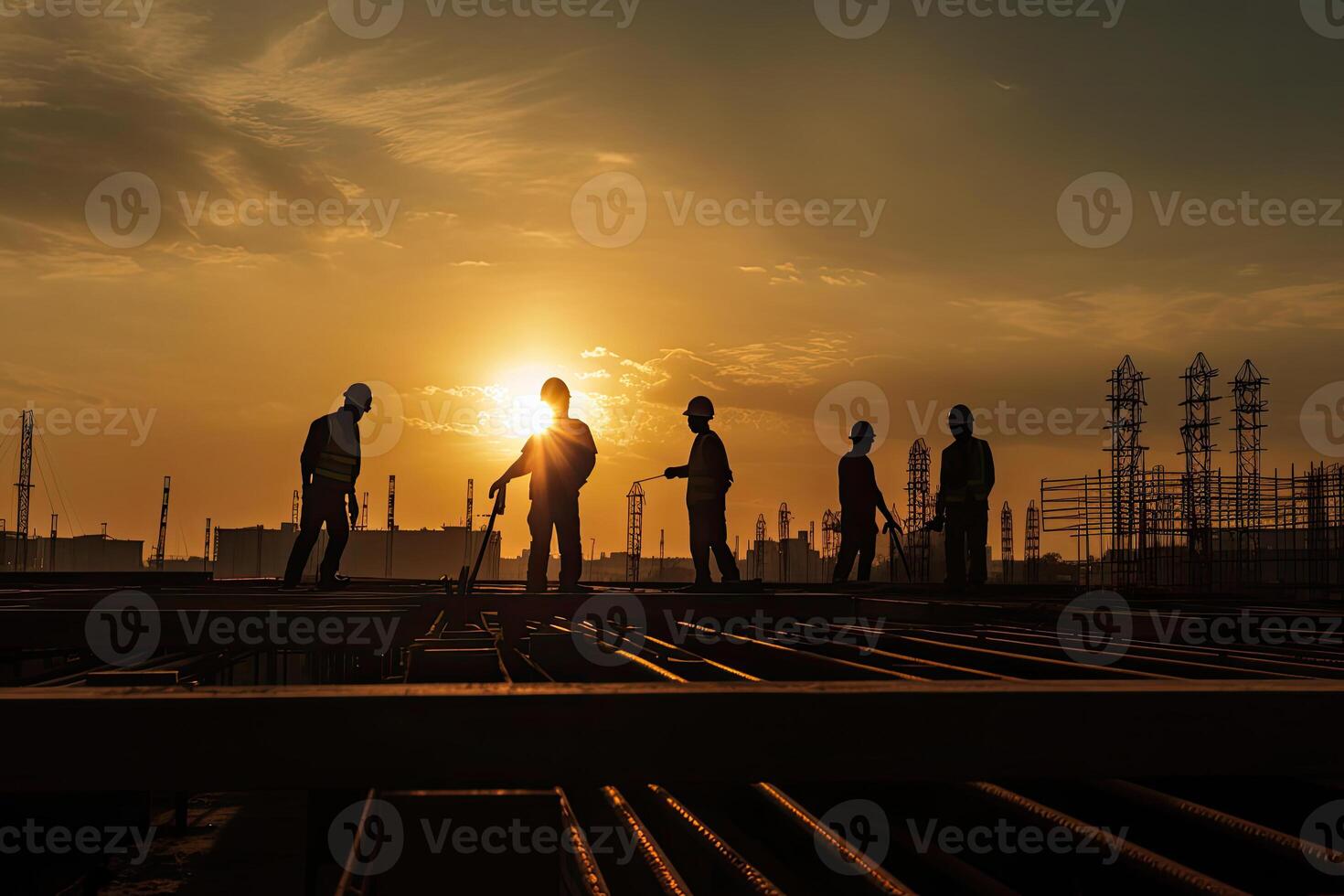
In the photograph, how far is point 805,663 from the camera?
387 centimetres

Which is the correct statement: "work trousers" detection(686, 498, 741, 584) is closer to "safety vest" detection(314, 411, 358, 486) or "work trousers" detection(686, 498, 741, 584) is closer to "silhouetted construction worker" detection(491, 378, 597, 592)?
"silhouetted construction worker" detection(491, 378, 597, 592)

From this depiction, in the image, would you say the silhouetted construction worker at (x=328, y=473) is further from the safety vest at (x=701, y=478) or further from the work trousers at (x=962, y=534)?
the work trousers at (x=962, y=534)

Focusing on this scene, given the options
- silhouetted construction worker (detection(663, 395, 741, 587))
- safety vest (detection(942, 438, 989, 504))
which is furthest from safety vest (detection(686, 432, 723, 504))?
safety vest (detection(942, 438, 989, 504))

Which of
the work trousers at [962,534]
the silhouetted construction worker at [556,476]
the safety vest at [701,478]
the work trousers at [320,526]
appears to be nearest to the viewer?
the silhouetted construction worker at [556,476]

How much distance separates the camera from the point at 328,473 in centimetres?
1177

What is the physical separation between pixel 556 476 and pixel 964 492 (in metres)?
4.98

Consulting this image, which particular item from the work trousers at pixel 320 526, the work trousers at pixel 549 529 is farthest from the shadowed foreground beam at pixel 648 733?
the work trousers at pixel 320 526

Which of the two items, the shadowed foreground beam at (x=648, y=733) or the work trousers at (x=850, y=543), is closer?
the shadowed foreground beam at (x=648, y=733)

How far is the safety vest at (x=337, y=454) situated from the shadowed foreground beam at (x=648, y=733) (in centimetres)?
1017

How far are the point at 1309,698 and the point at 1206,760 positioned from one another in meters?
Answer: 0.22

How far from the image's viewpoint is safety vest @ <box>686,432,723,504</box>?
40.0ft

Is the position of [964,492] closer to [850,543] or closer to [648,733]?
[850,543]

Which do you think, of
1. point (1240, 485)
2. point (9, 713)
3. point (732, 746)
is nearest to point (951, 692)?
point (732, 746)

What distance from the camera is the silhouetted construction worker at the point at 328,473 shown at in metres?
11.7
